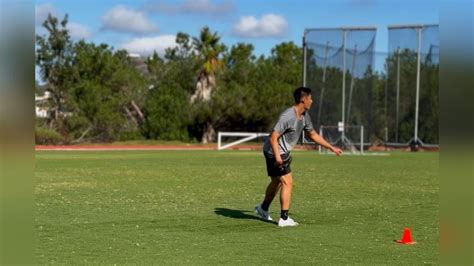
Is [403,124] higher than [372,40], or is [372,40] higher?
[372,40]

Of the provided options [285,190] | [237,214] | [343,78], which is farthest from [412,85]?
[285,190]

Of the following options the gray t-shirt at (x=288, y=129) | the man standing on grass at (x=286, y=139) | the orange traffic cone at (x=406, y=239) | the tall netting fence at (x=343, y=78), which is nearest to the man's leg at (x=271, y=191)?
the man standing on grass at (x=286, y=139)

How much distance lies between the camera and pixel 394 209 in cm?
1307

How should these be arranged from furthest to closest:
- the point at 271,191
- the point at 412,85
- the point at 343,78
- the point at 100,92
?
the point at 100,92 < the point at 412,85 < the point at 343,78 < the point at 271,191

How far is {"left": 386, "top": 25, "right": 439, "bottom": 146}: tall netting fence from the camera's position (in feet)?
153

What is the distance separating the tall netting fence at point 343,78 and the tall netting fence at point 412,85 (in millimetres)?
1778

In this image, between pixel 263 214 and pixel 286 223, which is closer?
pixel 286 223

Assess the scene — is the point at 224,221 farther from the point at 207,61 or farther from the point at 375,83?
the point at 207,61

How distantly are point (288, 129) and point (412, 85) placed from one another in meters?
38.2

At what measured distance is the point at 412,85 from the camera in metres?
47.7

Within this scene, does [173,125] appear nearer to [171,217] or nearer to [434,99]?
[434,99]

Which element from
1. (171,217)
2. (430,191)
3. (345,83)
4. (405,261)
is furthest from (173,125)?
(405,261)

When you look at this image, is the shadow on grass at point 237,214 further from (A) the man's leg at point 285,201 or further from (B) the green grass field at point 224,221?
(A) the man's leg at point 285,201
